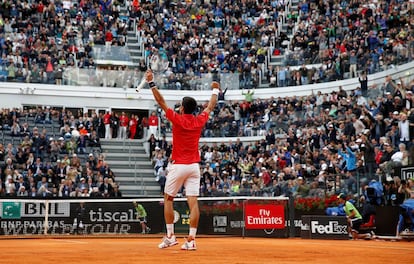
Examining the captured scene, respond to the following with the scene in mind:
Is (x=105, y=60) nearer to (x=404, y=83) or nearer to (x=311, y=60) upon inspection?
(x=311, y=60)

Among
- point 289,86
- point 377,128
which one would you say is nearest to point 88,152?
point 289,86

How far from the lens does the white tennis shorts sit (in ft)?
40.8

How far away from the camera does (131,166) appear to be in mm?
38094

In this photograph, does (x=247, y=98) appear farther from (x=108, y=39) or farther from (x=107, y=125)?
(x=108, y=39)

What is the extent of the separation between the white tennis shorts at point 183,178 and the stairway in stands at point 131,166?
22712 millimetres

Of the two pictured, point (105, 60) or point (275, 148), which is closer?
point (275, 148)

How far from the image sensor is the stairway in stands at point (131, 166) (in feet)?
118

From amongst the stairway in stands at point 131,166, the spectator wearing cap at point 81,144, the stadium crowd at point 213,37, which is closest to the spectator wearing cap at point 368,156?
the stadium crowd at point 213,37

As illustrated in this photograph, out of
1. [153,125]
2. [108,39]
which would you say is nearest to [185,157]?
[153,125]

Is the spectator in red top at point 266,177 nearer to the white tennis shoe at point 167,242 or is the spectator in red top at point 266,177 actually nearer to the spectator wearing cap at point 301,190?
the spectator wearing cap at point 301,190

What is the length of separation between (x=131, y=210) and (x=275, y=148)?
1243 cm

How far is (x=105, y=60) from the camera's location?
40.3 m

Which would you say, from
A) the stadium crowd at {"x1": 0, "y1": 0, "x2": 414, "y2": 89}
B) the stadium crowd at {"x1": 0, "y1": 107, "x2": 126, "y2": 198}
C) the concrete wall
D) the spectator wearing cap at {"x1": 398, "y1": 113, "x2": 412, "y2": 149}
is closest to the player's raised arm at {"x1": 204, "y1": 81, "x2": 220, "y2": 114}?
the spectator wearing cap at {"x1": 398, "y1": 113, "x2": 412, "y2": 149}

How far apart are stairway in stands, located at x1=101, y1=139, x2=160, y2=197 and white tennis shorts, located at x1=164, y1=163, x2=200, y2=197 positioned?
2271 centimetres
